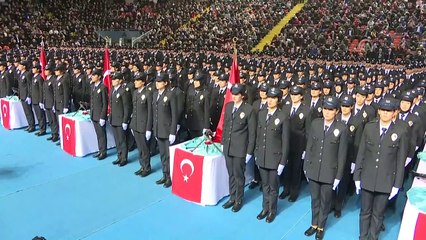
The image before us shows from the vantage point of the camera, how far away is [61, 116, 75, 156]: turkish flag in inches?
262

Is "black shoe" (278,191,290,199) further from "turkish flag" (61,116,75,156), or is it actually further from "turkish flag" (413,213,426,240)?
"turkish flag" (61,116,75,156)

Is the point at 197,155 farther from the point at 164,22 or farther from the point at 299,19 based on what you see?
the point at 164,22

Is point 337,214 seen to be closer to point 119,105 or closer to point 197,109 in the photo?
point 197,109

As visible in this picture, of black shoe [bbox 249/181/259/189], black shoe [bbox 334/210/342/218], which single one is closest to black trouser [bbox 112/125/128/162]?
black shoe [bbox 249/181/259/189]

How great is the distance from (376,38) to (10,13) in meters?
20.4

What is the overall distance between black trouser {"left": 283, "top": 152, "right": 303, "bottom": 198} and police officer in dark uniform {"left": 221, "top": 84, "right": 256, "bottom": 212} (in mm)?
748

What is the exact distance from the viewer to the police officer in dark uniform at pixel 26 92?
7.80m

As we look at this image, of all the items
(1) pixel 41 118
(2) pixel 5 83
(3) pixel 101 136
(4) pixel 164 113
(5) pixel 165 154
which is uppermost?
(4) pixel 164 113

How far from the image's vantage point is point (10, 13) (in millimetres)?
23281

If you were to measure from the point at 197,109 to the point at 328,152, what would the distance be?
Result: 2705 mm

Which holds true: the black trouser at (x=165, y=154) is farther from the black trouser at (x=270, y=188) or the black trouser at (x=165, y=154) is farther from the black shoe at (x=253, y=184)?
the black trouser at (x=270, y=188)

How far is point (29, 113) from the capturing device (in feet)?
26.8

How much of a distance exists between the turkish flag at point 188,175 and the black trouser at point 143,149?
0.85m

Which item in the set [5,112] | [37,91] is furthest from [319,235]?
[5,112]
